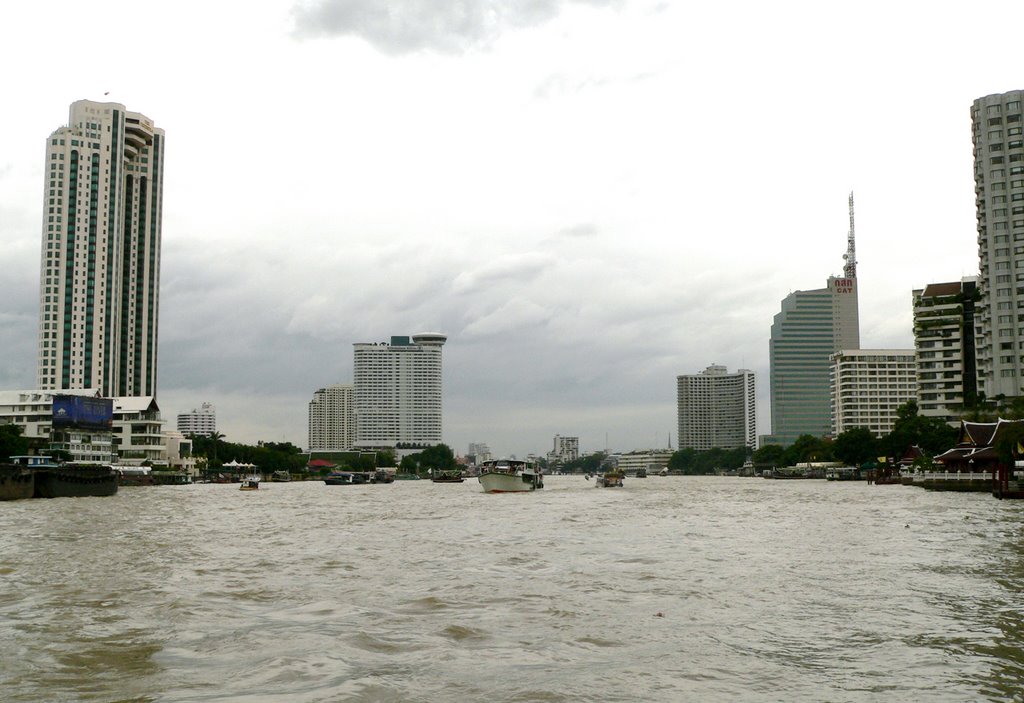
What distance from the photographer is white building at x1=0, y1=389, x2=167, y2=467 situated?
4058 inches

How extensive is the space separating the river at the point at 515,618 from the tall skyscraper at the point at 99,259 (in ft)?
371

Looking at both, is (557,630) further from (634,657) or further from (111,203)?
(111,203)

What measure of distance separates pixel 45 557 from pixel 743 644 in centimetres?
1961

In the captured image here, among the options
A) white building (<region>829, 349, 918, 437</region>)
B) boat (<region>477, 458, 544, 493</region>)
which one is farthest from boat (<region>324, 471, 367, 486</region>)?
white building (<region>829, 349, 918, 437</region>)

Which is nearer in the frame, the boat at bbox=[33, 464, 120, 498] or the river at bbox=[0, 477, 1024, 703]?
the river at bbox=[0, 477, 1024, 703]

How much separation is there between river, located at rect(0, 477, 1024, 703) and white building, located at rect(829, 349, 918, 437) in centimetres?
17064

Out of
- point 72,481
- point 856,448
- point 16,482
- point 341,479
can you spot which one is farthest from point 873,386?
point 16,482

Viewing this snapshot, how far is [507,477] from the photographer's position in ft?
279

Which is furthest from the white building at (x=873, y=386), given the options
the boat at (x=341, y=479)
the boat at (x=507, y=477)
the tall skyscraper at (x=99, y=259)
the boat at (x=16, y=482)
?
the boat at (x=16, y=482)

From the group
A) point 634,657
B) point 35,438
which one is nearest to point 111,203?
point 35,438

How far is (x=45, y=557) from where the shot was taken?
24.5 meters

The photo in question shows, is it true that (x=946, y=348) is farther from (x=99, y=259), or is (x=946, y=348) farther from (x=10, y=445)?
(x=99, y=259)

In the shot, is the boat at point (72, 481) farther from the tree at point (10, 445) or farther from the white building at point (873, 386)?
the white building at point (873, 386)

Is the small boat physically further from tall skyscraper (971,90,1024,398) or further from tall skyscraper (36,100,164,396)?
tall skyscraper (36,100,164,396)
